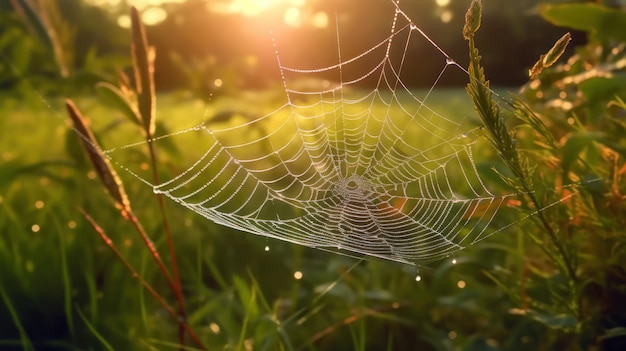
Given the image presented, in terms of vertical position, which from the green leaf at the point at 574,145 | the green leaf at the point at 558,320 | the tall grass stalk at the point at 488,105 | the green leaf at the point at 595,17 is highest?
the green leaf at the point at 595,17

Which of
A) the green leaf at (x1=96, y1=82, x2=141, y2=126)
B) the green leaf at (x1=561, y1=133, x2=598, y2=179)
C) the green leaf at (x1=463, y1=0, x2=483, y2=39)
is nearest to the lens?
the green leaf at (x1=463, y1=0, x2=483, y2=39)

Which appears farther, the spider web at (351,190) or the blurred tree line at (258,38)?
the blurred tree line at (258,38)

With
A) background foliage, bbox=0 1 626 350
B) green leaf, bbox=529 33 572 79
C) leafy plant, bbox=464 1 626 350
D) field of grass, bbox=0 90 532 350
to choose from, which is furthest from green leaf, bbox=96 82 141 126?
green leaf, bbox=529 33 572 79

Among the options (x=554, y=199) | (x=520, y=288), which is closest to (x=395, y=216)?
(x=520, y=288)

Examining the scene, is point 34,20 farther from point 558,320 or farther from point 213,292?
point 558,320

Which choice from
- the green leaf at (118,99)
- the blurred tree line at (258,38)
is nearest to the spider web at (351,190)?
the green leaf at (118,99)

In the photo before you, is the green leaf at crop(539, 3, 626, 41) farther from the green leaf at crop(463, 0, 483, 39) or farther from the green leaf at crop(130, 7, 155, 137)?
the green leaf at crop(130, 7, 155, 137)

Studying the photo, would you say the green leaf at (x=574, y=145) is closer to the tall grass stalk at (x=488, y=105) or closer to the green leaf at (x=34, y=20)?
the tall grass stalk at (x=488, y=105)
